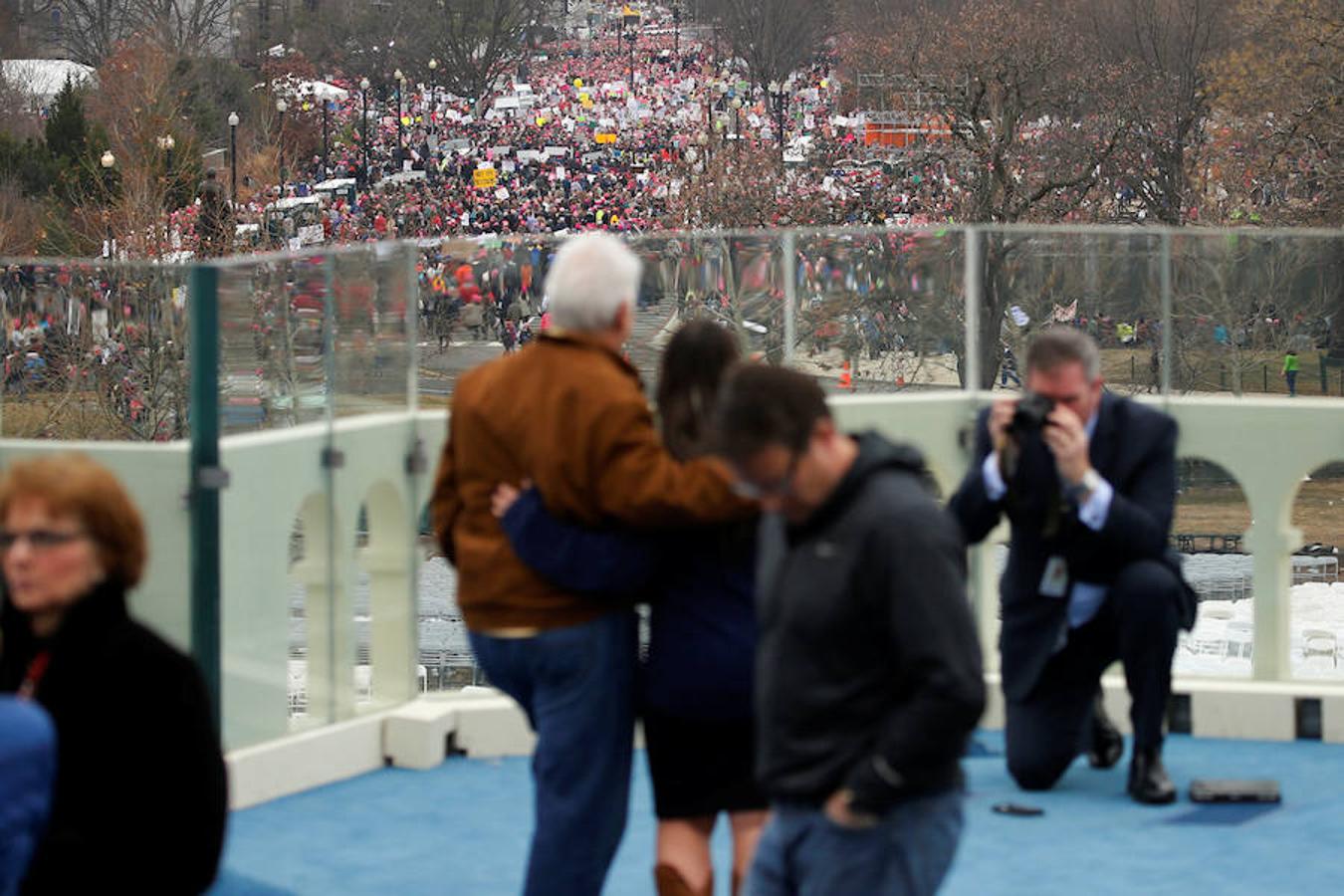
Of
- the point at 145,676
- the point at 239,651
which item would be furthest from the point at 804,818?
the point at 239,651

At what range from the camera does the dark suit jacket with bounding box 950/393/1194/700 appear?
641 centimetres

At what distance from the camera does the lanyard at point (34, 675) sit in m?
3.43

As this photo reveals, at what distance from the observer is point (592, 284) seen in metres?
4.70

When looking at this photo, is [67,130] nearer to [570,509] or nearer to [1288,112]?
[1288,112]

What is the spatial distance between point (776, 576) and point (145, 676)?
0.97 m

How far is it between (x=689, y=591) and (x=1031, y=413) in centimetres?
176

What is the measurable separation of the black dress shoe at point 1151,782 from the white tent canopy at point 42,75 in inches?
3395

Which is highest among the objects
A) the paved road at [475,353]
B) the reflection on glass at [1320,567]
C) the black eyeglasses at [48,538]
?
the paved road at [475,353]

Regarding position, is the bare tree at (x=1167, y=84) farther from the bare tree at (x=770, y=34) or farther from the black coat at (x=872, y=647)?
the black coat at (x=872, y=647)

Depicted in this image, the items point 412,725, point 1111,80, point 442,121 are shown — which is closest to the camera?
point 412,725

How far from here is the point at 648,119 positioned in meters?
113

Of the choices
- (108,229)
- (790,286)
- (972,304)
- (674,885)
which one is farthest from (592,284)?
(108,229)

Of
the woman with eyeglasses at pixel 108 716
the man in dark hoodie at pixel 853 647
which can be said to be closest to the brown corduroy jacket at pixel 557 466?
the man in dark hoodie at pixel 853 647

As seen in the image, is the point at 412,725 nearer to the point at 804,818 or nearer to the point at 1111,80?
the point at 804,818
